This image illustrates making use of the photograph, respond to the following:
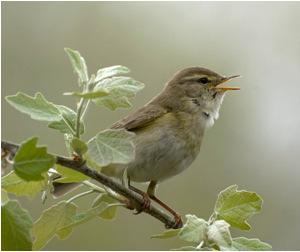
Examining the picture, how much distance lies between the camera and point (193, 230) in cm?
143

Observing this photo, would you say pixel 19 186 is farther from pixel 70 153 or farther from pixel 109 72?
pixel 109 72

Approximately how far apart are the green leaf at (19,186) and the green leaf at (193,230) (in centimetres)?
31

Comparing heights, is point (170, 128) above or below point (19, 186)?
above

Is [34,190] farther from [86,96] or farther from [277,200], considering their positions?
[277,200]

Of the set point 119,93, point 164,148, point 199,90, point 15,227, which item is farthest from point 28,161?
point 199,90

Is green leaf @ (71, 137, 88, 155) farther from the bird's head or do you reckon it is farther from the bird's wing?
the bird's head

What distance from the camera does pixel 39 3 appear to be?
27.3 feet

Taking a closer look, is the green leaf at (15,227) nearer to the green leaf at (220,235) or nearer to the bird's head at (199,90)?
the green leaf at (220,235)

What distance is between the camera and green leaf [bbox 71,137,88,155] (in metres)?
1.33

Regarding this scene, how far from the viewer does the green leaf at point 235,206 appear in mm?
1586

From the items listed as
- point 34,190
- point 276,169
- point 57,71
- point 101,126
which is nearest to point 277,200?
point 276,169

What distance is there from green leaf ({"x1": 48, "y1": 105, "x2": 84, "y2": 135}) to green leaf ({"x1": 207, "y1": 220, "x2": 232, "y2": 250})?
0.36 m

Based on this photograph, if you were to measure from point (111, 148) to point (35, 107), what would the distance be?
0.20 metres

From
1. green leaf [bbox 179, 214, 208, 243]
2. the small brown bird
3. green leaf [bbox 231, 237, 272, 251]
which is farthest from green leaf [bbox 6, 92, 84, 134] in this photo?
the small brown bird
